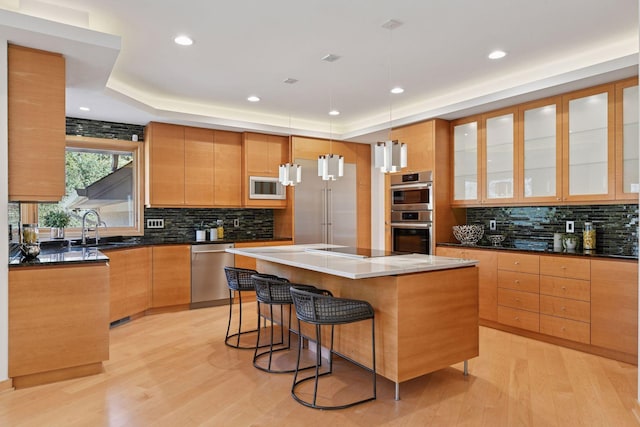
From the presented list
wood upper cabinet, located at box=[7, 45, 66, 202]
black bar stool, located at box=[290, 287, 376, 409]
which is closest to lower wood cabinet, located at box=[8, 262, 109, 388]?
wood upper cabinet, located at box=[7, 45, 66, 202]

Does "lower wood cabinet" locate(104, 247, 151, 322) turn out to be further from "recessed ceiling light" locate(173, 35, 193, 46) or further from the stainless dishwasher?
"recessed ceiling light" locate(173, 35, 193, 46)

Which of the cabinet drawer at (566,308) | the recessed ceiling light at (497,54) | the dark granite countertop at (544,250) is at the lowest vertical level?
the cabinet drawer at (566,308)

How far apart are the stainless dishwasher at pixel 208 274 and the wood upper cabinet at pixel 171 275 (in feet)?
0.24

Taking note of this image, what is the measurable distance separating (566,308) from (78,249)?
16.0 feet

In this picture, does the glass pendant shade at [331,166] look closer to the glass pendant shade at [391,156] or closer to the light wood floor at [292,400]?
the glass pendant shade at [391,156]

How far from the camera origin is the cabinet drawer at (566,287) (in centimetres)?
360

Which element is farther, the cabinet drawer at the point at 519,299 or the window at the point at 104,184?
the window at the point at 104,184

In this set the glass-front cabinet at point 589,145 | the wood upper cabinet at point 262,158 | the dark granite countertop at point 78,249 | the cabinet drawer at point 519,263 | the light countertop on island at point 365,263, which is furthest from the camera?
the wood upper cabinet at point 262,158

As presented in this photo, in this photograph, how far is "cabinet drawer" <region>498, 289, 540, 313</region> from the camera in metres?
3.97

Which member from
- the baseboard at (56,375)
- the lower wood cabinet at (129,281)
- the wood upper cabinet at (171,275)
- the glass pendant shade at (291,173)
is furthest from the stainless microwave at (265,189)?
the baseboard at (56,375)

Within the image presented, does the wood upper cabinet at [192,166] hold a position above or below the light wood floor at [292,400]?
above

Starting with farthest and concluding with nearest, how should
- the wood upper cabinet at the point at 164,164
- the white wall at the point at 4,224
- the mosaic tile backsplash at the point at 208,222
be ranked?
the mosaic tile backsplash at the point at 208,222
the wood upper cabinet at the point at 164,164
the white wall at the point at 4,224

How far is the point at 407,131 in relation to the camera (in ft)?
17.6

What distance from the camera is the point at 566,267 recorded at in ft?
12.2
